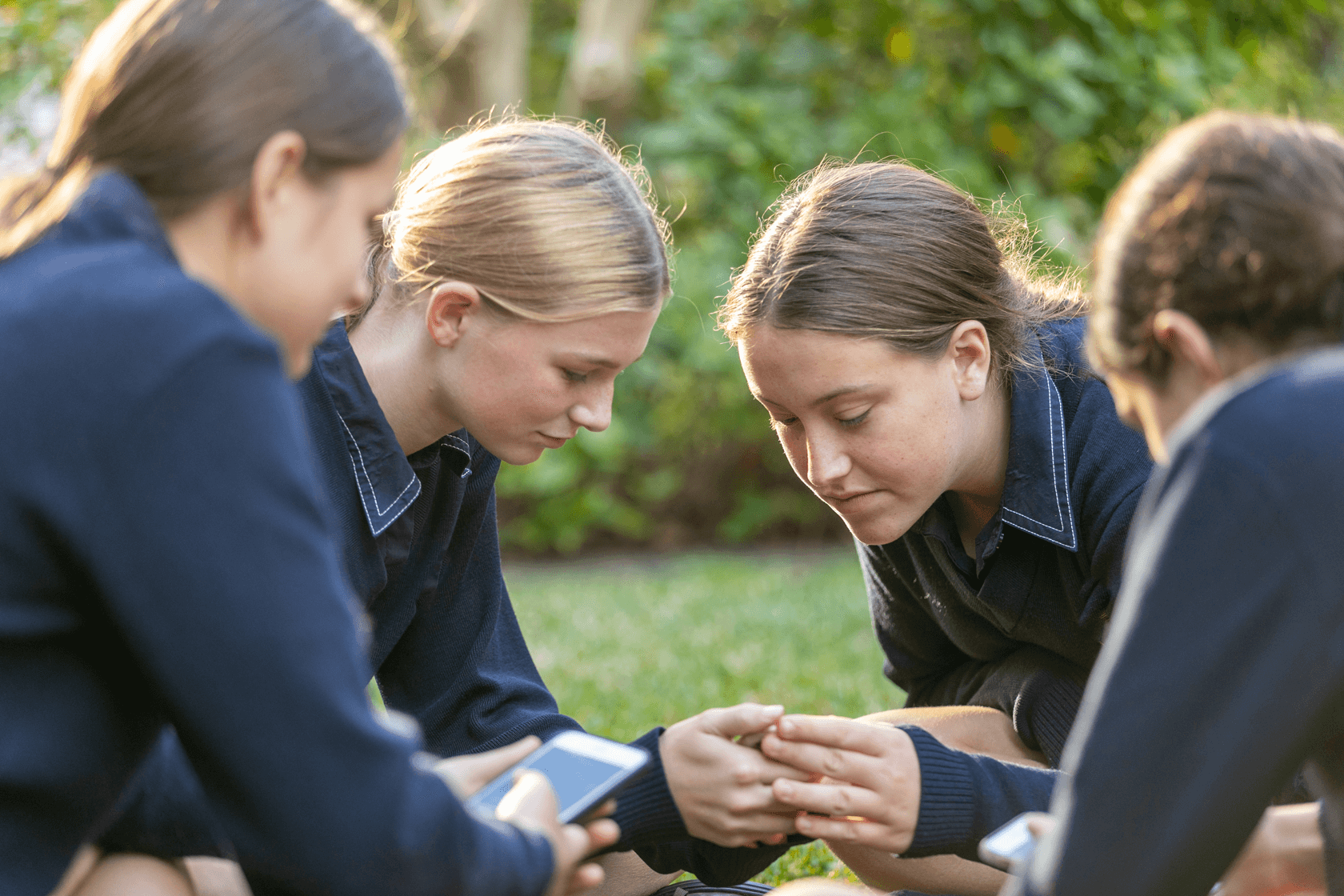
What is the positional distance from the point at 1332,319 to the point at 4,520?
1374mm

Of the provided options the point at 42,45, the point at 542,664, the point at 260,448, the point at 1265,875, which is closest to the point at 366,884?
the point at 260,448

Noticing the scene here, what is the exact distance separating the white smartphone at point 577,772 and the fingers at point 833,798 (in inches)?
13.3

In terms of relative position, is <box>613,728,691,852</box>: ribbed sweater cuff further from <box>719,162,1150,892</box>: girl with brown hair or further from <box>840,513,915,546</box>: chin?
<box>840,513,915,546</box>: chin

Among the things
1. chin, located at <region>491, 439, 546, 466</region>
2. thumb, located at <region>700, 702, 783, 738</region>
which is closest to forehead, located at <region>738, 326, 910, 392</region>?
chin, located at <region>491, 439, 546, 466</region>

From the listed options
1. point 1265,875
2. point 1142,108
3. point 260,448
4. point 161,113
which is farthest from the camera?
point 1142,108

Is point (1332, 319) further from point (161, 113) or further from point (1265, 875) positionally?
point (161, 113)

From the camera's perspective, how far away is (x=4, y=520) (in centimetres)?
116

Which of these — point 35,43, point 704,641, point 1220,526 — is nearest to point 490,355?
point 1220,526

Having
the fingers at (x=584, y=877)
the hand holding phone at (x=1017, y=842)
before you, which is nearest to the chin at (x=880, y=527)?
the hand holding phone at (x=1017, y=842)

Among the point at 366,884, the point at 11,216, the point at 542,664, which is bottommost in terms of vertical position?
the point at 542,664

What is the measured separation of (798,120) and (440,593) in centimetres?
576

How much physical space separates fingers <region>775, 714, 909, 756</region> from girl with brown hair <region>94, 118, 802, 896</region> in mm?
81

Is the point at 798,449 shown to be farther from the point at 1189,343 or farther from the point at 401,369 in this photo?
the point at 1189,343

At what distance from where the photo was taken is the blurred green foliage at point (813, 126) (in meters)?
5.87
